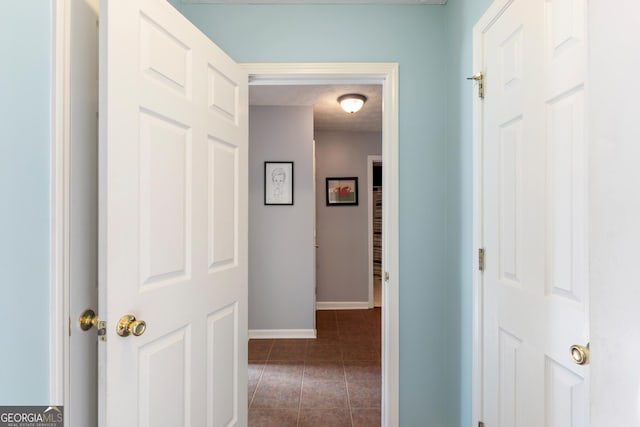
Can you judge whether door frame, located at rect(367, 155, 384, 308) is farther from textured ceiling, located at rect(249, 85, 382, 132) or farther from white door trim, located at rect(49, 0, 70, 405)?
white door trim, located at rect(49, 0, 70, 405)

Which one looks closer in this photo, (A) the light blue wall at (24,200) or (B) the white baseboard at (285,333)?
(A) the light blue wall at (24,200)

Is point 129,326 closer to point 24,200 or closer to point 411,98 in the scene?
point 24,200

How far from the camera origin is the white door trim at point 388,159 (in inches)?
67.2

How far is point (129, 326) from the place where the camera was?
3.09 ft

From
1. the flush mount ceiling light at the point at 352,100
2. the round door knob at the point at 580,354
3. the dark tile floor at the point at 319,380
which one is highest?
the flush mount ceiling light at the point at 352,100

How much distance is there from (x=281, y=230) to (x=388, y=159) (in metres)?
1.91

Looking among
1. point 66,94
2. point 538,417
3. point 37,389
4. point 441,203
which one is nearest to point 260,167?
point 441,203

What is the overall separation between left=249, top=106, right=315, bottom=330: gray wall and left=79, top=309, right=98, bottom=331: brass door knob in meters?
2.33

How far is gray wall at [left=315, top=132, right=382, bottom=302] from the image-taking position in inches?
174

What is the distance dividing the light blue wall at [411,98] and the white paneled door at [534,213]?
432mm

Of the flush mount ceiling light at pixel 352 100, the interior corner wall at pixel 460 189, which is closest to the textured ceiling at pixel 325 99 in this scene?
the flush mount ceiling light at pixel 352 100

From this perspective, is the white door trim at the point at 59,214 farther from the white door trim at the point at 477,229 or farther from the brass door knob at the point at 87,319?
the white door trim at the point at 477,229

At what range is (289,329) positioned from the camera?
3.36m

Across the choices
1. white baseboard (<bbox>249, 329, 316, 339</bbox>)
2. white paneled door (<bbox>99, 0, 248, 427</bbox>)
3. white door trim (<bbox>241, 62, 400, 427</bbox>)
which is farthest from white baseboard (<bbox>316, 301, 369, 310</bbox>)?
white paneled door (<bbox>99, 0, 248, 427</bbox>)
